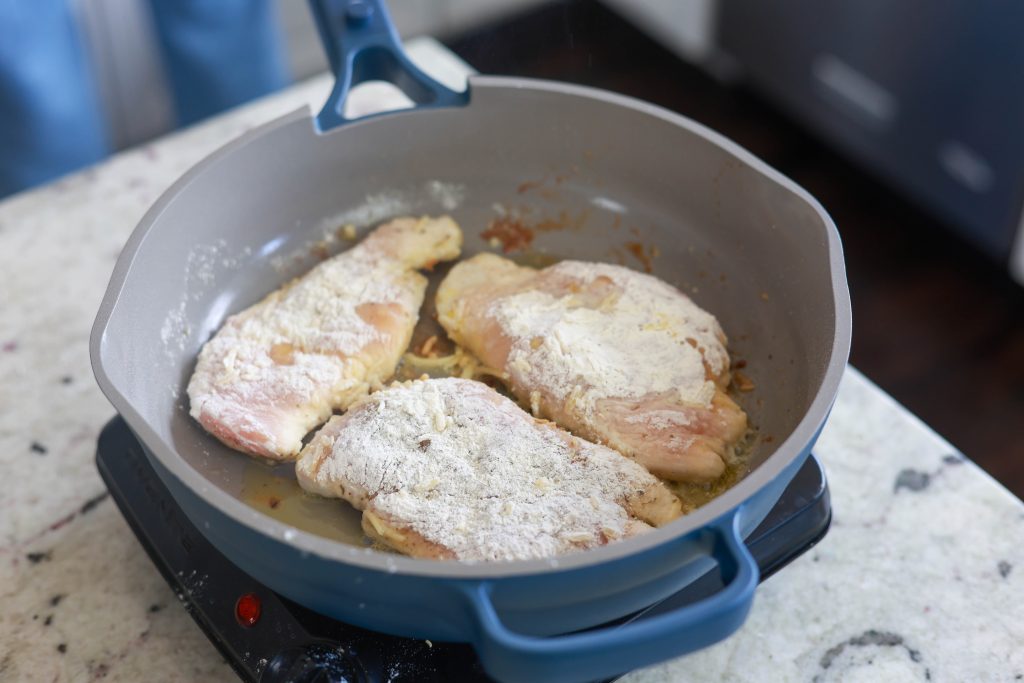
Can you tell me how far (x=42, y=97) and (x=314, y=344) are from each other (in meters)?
1.01

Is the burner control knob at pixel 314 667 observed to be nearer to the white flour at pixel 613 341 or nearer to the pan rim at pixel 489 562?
the pan rim at pixel 489 562

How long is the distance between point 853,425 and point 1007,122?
111cm

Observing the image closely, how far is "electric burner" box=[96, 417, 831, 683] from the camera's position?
2.45 feet

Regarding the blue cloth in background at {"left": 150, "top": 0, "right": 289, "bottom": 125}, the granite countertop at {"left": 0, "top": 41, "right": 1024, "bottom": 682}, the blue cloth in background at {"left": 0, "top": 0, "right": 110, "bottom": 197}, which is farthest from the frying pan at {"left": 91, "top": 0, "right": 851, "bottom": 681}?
the blue cloth in background at {"left": 150, "top": 0, "right": 289, "bottom": 125}

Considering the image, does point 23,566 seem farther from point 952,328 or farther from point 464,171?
point 952,328

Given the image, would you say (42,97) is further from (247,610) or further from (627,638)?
(627,638)

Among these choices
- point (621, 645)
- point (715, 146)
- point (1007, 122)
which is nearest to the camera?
point (621, 645)

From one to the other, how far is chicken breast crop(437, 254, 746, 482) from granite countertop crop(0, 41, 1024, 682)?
145 mm

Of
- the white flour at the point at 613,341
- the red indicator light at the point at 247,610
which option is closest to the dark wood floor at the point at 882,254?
the white flour at the point at 613,341

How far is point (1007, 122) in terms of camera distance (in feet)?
6.01

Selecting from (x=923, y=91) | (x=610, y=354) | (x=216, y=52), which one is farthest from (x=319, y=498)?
(x=923, y=91)

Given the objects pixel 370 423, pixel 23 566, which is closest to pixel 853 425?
pixel 370 423

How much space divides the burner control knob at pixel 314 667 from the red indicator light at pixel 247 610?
42mm

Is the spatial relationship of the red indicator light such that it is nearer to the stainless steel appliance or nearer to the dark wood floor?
the dark wood floor
